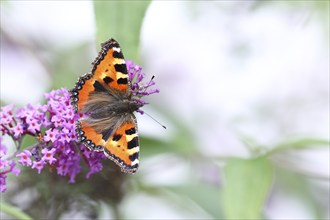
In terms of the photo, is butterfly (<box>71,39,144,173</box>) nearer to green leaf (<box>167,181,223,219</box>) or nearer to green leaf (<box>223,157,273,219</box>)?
green leaf (<box>223,157,273,219</box>)

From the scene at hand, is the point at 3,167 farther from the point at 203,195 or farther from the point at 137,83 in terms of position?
the point at 203,195

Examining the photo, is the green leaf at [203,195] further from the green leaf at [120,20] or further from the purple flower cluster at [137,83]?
the green leaf at [120,20]

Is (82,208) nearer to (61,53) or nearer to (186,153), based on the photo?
(186,153)

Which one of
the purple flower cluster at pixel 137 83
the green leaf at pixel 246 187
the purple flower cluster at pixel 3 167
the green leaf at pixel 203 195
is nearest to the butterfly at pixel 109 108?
the purple flower cluster at pixel 137 83

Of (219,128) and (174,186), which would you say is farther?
(219,128)

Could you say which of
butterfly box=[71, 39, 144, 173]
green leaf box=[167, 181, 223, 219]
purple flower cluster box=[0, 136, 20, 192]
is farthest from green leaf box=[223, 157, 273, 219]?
purple flower cluster box=[0, 136, 20, 192]

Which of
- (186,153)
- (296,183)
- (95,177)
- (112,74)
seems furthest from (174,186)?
(112,74)

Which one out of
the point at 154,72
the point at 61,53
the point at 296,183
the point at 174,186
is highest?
the point at 61,53

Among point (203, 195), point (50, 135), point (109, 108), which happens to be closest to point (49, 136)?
point (50, 135)
